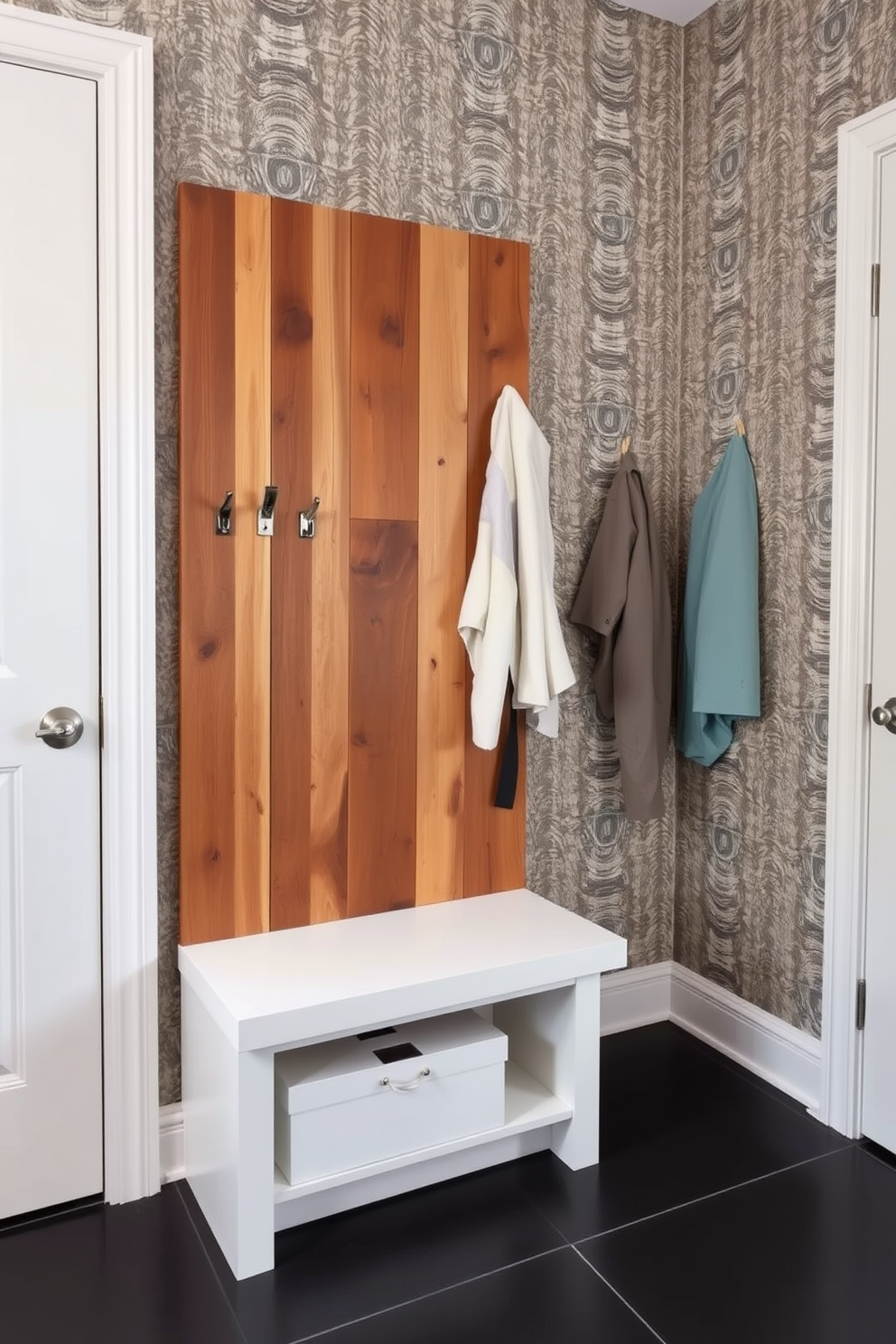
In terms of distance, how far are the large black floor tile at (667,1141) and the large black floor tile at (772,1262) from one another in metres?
0.05

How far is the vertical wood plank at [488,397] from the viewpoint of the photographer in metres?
2.25

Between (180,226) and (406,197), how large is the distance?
541 millimetres

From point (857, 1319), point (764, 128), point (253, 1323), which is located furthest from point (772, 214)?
point (253, 1323)

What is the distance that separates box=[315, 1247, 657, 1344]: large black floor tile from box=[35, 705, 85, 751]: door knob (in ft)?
3.66

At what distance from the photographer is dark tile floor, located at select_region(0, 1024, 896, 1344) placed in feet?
5.26

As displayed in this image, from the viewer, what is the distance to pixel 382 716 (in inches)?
86.3

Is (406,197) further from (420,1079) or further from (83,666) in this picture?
(420,1079)

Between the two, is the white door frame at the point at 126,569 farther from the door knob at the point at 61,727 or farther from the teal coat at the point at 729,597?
the teal coat at the point at 729,597

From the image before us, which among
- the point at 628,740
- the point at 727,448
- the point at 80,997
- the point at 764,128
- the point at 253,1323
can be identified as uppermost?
the point at 764,128

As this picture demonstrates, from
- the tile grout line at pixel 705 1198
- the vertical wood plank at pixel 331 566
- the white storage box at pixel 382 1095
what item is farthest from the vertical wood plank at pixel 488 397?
the tile grout line at pixel 705 1198

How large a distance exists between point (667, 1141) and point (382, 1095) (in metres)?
0.71

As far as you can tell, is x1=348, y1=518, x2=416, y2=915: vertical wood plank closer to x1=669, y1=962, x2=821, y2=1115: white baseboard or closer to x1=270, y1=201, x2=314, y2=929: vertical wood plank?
x1=270, y1=201, x2=314, y2=929: vertical wood plank

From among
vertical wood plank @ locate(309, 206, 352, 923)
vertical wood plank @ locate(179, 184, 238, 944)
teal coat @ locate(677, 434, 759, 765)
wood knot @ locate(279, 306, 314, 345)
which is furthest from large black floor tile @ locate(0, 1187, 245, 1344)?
wood knot @ locate(279, 306, 314, 345)

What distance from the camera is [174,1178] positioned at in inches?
79.4
